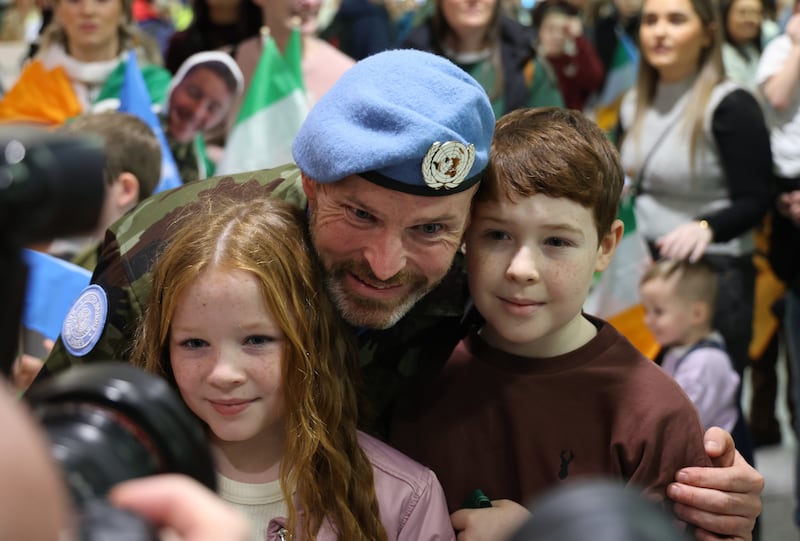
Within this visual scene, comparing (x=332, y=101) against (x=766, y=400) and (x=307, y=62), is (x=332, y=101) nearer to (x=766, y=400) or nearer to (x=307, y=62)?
(x=307, y=62)

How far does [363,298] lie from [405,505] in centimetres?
35

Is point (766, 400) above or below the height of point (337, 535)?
below

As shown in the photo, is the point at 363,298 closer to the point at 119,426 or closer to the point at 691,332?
the point at 119,426

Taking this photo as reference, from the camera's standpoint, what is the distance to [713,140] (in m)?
3.57

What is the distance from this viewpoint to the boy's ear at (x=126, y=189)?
2.92 meters

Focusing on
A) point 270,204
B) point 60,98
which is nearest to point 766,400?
point 60,98

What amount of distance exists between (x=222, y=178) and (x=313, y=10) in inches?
81.5

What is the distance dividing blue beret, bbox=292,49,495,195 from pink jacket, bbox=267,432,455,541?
45 centimetres

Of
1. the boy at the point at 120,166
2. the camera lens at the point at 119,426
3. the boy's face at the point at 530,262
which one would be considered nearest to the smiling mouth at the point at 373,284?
the boy's face at the point at 530,262

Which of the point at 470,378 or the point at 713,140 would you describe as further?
the point at 713,140

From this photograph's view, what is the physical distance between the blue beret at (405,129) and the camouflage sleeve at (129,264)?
0.22 meters

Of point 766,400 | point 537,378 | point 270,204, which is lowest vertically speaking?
point 766,400

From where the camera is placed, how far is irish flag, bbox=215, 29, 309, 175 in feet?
11.1

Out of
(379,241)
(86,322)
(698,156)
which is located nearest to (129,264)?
(86,322)
